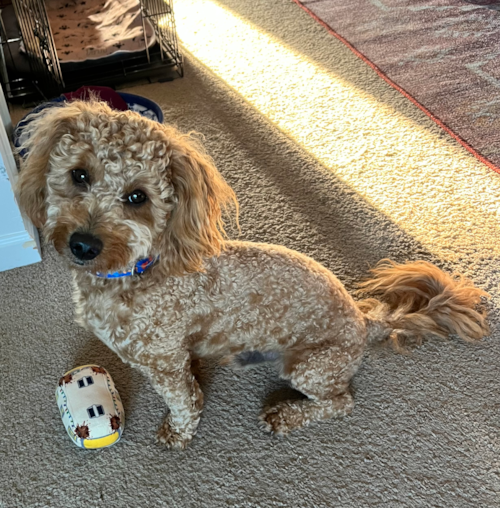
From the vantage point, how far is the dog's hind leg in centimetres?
147

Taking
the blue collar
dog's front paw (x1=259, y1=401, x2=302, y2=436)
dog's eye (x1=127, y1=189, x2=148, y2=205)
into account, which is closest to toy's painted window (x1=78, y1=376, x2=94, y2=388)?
the blue collar

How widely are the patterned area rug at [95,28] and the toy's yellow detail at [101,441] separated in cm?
204

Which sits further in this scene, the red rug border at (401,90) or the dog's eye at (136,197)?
the red rug border at (401,90)

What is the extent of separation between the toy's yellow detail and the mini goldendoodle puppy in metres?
0.13

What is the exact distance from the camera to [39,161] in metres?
1.21

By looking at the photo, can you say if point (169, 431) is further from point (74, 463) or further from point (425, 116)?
point (425, 116)

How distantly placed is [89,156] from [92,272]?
0.84ft

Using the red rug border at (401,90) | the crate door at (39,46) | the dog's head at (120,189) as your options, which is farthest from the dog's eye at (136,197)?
the red rug border at (401,90)

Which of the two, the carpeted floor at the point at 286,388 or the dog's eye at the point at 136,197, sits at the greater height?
the dog's eye at the point at 136,197

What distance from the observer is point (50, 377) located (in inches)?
65.3

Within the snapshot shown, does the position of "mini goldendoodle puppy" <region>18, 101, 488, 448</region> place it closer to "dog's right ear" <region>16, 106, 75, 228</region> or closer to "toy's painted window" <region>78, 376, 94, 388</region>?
"dog's right ear" <region>16, 106, 75, 228</region>

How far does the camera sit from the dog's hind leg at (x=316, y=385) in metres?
1.47

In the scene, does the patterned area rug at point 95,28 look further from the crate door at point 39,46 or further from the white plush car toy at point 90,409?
the white plush car toy at point 90,409

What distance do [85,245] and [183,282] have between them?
11.1 inches
